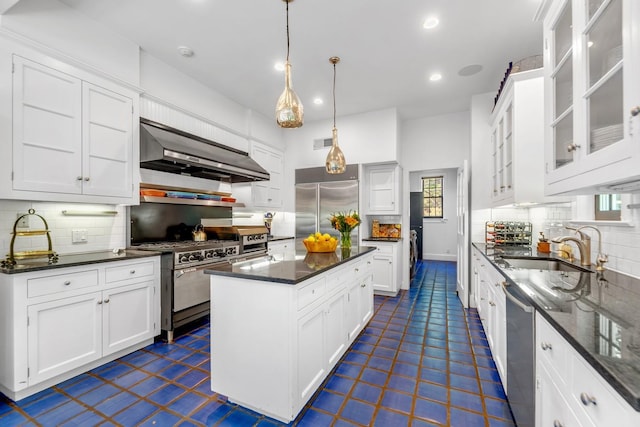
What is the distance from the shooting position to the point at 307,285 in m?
1.84

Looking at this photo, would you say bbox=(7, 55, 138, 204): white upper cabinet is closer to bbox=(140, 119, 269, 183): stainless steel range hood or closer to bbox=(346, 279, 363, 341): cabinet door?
Answer: bbox=(140, 119, 269, 183): stainless steel range hood

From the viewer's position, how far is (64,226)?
8.55 feet

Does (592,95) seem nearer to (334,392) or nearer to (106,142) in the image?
(334,392)

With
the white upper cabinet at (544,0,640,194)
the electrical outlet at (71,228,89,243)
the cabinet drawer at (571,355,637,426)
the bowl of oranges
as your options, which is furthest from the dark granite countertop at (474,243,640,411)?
the electrical outlet at (71,228,89,243)

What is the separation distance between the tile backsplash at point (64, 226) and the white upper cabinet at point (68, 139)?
0.87 feet

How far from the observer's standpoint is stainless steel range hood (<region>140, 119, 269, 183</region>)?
2.91 meters

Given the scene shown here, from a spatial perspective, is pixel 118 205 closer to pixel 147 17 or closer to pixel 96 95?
pixel 96 95

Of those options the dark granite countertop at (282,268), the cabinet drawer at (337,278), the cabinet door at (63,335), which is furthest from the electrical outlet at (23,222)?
the cabinet drawer at (337,278)

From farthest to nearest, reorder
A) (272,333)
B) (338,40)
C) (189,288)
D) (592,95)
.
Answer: (189,288)
(338,40)
(272,333)
(592,95)

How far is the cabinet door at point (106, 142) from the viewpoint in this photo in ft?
8.40

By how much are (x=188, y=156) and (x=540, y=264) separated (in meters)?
3.50

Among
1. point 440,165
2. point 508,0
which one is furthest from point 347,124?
point 508,0

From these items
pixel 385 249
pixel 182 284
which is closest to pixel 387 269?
pixel 385 249

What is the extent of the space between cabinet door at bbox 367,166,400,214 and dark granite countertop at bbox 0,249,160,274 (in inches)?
136
